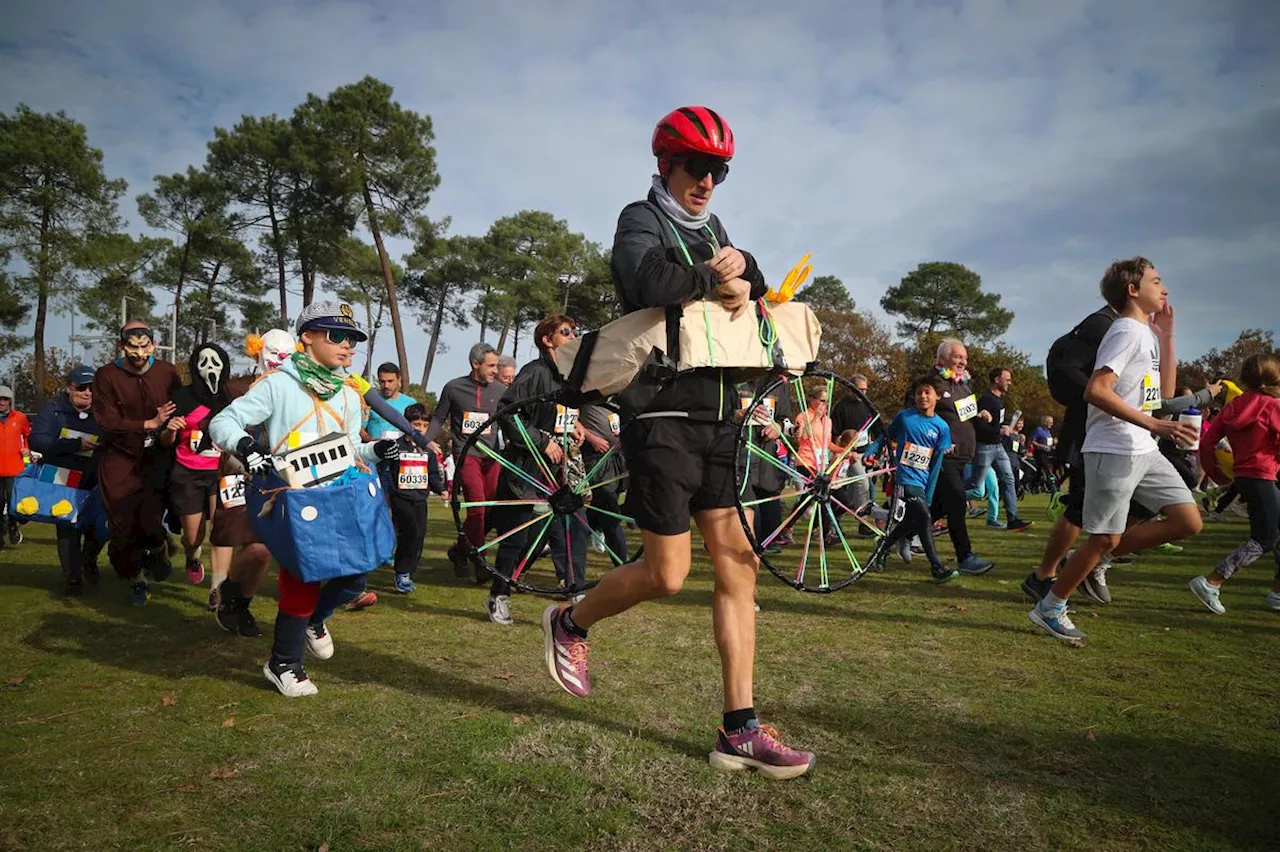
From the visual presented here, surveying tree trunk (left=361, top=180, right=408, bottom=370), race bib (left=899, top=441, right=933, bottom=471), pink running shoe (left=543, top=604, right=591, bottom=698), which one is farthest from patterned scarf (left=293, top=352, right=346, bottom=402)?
tree trunk (left=361, top=180, right=408, bottom=370)

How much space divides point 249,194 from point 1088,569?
133ft

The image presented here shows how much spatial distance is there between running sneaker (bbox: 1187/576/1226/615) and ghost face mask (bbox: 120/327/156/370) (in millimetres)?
8301

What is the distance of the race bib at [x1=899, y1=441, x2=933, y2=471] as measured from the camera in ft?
24.7

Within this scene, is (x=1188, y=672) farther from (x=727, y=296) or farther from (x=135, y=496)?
(x=135, y=496)

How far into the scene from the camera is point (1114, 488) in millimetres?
4887

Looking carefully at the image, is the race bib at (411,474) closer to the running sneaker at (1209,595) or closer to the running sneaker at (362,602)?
the running sneaker at (362,602)

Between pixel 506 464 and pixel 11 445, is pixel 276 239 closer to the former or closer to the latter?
pixel 11 445

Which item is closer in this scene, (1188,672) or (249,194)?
(1188,672)

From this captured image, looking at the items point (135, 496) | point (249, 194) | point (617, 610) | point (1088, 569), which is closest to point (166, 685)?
point (617, 610)

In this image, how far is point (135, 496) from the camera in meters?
6.73

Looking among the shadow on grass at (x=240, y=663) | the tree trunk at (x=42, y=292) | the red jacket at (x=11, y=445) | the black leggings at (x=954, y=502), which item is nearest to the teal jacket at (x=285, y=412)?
the shadow on grass at (x=240, y=663)

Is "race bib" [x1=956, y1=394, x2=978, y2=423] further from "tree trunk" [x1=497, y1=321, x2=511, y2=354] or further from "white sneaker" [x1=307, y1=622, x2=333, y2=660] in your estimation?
"tree trunk" [x1=497, y1=321, x2=511, y2=354]

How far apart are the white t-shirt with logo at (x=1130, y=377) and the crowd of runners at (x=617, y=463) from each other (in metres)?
0.01

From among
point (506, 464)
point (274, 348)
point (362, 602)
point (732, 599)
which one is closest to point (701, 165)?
point (732, 599)
